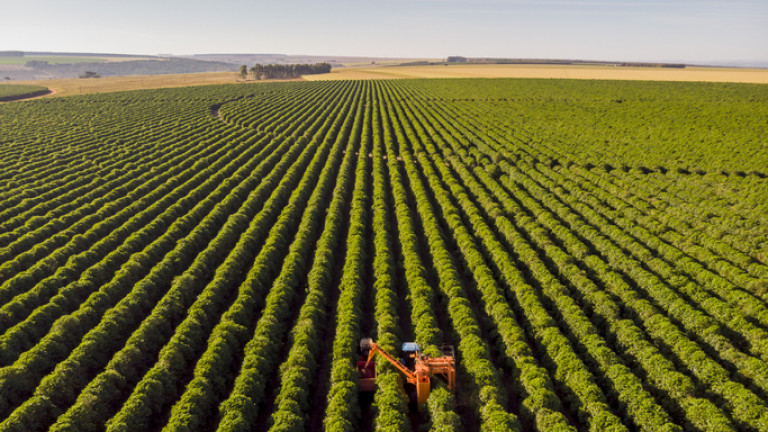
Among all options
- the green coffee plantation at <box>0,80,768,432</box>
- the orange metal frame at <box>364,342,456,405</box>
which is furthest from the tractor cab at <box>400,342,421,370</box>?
the green coffee plantation at <box>0,80,768,432</box>

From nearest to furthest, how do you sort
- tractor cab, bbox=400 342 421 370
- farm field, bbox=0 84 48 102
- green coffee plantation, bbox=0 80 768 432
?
green coffee plantation, bbox=0 80 768 432, tractor cab, bbox=400 342 421 370, farm field, bbox=0 84 48 102

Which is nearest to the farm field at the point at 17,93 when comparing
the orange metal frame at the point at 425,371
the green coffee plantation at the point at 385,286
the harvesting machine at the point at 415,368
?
the green coffee plantation at the point at 385,286

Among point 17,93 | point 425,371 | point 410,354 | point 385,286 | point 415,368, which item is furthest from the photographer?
point 17,93

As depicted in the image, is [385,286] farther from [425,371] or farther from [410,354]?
[425,371]

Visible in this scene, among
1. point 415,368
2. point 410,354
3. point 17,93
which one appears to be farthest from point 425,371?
point 17,93

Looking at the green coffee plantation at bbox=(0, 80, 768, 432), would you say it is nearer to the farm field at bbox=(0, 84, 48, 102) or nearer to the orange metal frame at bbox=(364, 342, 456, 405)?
the orange metal frame at bbox=(364, 342, 456, 405)

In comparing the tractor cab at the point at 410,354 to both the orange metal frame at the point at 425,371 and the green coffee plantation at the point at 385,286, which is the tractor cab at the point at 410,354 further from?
the green coffee plantation at the point at 385,286
